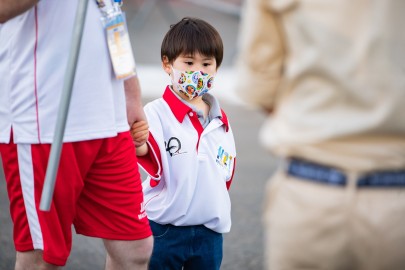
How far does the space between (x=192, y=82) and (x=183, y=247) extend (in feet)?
2.39

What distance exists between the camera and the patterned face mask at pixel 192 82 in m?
3.71

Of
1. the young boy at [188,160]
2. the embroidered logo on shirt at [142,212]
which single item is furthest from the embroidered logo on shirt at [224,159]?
the embroidered logo on shirt at [142,212]

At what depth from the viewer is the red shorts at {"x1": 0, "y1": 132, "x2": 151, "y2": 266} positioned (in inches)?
125

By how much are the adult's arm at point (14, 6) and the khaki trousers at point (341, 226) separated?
1214mm

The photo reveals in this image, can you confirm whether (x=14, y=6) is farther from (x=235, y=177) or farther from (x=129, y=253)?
(x=235, y=177)

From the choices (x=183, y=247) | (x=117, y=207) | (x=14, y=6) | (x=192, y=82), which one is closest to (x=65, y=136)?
(x=117, y=207)

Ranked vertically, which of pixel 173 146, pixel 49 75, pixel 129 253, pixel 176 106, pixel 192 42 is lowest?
pixel 129 253

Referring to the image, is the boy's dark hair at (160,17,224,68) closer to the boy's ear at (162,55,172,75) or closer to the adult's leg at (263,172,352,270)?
the boy's ear at (162,55,172,75)

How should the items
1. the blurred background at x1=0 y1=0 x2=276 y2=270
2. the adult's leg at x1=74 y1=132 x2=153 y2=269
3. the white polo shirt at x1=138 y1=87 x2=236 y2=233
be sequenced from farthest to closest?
the blurred background at x1=0 y1=0 x2=276 y2=270, the white polo shirt at x1=138 y1=87 x2=236 y2=233, the adult's leg at x1=74 y1=132 x2=153 y2=269

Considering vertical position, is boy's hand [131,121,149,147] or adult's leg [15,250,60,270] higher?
boy's hand [131,121,149,147]

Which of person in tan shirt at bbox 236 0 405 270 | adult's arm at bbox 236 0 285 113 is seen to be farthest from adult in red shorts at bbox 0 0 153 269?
person in tan shirt at bbox 236 0 405 270

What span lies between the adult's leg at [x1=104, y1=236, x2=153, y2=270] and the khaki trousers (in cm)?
112

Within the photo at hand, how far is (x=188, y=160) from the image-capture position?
366 centimetres

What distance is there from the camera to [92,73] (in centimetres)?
317
